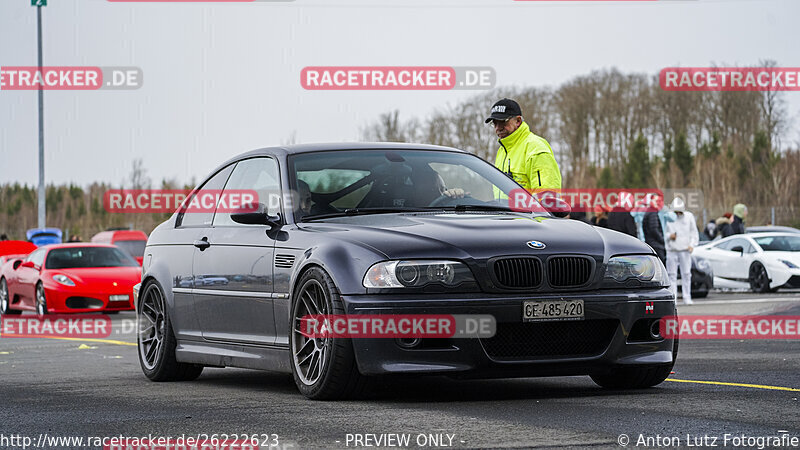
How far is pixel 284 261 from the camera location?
26.8 ft

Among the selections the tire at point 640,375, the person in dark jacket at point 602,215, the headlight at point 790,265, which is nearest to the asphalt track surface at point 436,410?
the tire at point 640,375

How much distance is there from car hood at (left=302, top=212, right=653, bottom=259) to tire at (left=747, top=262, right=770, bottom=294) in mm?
20566

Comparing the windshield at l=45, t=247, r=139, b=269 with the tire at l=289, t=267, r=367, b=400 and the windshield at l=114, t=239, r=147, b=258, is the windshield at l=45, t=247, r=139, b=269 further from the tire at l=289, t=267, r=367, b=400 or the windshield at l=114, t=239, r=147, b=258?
the windshield at l=114, t=239, r=147, b=258

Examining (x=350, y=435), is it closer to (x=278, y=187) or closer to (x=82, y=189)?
(x=278, y=187)

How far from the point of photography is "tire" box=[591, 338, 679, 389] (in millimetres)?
8047

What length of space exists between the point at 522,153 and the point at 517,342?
12.5ft

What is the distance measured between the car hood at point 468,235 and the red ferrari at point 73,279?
15.2 m

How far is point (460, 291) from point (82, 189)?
Answer: 4301 inches

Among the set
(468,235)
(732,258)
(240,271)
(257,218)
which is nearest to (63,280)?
(732,258)

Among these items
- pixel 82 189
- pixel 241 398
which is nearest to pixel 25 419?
pixel 241 398

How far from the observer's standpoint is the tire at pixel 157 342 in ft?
32.0

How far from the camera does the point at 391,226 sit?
780 cm

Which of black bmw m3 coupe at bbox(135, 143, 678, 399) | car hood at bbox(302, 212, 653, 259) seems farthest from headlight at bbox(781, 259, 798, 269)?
car hood at bbox(302, 212, 653, 259)

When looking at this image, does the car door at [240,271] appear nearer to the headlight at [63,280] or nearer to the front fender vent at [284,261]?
the front fender vent at [284,261]
